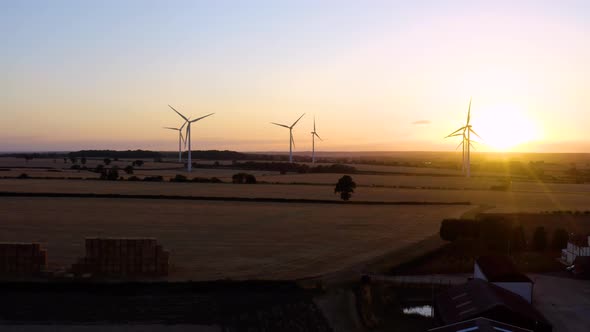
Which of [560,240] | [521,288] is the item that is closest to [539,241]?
[560,240]

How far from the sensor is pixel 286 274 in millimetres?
27969

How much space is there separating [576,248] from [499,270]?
28.7 feet

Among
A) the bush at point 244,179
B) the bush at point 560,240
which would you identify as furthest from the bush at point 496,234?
the bush at point 244,179

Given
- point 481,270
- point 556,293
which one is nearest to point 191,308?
point 481,270

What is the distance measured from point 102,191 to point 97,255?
4156cm

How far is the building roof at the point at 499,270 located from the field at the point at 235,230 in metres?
6.92

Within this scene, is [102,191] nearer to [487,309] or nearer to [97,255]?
[97,255]

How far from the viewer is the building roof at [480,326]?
61.6 ft

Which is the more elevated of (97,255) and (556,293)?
(97,255)

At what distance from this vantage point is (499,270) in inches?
1018

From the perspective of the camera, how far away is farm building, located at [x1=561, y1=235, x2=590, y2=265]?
3108 cm

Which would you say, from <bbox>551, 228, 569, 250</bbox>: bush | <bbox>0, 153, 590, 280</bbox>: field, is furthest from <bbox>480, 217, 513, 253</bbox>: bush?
<bbox>0, 153, 590, 280</bbox>: field

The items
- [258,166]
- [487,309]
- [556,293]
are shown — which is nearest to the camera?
[487,309]

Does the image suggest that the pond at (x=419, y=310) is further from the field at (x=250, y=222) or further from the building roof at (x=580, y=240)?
the building roof at (x=580, y=240)
